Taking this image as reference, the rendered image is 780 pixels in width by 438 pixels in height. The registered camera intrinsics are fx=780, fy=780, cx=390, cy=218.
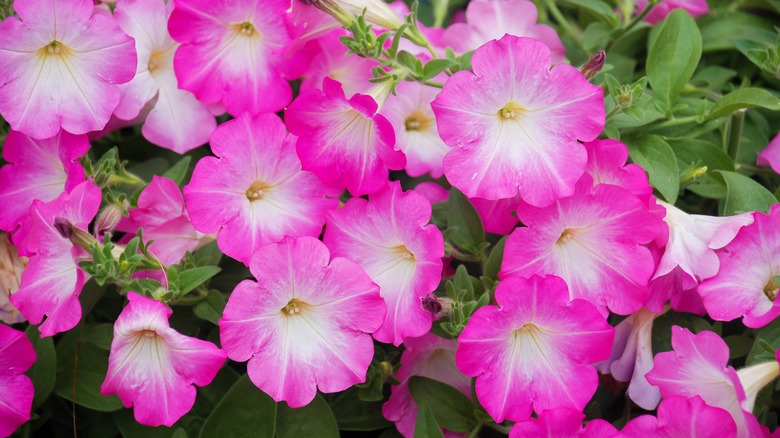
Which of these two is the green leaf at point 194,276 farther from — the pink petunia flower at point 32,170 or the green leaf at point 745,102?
the green leaf at point 745,102

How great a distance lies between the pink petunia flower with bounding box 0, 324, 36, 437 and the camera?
100cm

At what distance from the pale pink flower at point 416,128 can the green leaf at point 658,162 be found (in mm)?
278

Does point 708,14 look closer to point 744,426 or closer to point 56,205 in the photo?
point 744,426

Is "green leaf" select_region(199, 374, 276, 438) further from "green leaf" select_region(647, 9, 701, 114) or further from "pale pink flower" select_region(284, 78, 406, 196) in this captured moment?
"green leaf" select_region(647, 9, 701, 114)

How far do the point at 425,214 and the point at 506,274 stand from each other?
0.13 m

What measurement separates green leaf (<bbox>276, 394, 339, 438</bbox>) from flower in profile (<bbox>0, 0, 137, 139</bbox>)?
48 cm

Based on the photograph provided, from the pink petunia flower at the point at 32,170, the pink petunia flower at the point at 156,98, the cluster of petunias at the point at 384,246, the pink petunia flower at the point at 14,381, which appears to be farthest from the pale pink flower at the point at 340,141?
the pink petunia flower at the point at 14,381

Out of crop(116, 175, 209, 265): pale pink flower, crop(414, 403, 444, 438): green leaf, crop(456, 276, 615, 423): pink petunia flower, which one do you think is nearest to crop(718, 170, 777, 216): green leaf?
crop(456, 276, 615, 423): pink petunia flower

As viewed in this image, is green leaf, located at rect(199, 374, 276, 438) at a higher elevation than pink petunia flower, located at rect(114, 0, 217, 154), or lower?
lower

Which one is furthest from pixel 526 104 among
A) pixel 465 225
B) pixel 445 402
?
pixel 445 402

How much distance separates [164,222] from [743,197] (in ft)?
2.58

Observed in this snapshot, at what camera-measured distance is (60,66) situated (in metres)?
1.10

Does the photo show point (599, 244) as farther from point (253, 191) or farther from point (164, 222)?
point (164, 222)

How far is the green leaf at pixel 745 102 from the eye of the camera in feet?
3.48
